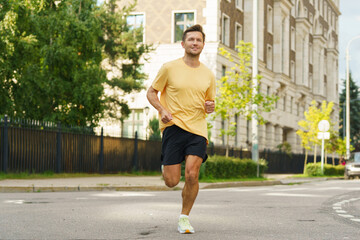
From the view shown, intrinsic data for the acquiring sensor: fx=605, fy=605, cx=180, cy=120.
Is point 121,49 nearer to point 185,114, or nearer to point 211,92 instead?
point 211,92

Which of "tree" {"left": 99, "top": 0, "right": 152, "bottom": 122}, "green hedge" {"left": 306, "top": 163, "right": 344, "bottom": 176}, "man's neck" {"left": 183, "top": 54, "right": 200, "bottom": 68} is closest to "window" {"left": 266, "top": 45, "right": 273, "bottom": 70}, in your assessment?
"green hedge" {"left": 306, "top": 163, "right": 344, "bottom": 176}

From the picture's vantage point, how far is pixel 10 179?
55.7 feet

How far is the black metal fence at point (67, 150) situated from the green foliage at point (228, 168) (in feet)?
14.4

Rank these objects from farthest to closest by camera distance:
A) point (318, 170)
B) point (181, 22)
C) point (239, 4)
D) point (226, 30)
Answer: point (239, 4) → point (226, 30) → point (181, 22) → point (318, 170)

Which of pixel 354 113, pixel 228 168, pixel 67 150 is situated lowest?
pixel 228 168

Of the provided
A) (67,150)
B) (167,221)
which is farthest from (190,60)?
(67,150)

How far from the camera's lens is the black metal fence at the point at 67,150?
1789cm

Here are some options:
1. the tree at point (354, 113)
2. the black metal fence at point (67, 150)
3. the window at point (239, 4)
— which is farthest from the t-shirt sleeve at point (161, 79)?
the tree at point (354, 113)

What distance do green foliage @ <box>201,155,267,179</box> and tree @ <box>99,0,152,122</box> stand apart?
880 centimetres

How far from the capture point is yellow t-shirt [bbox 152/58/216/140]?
6379mm

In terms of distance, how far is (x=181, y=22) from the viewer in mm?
35531

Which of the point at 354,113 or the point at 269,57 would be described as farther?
the point at 354,113

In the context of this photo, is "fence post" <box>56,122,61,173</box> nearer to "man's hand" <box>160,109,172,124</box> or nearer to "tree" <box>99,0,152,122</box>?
"tree" <box>99,0,152,122</box>

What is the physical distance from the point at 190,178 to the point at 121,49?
24923 mm
